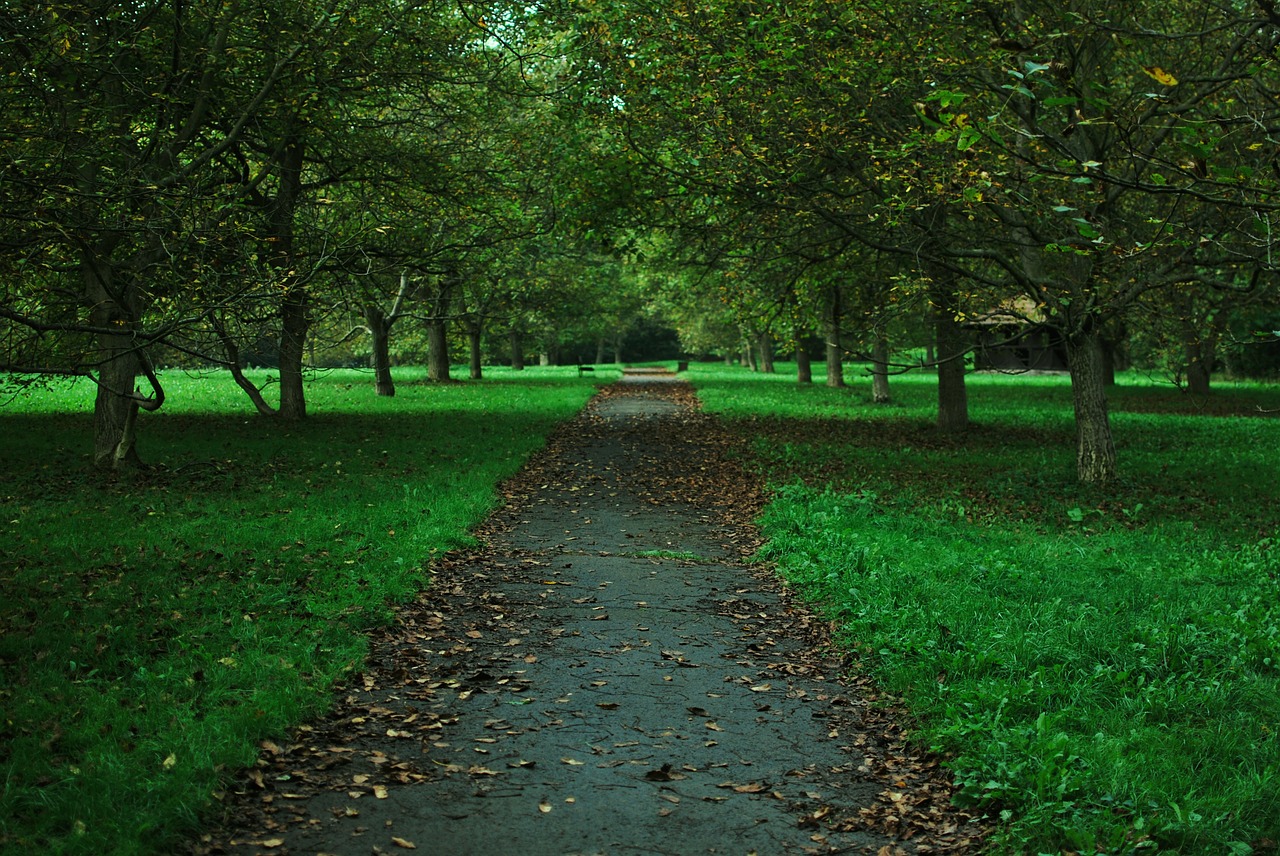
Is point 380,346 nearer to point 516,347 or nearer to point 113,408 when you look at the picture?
point 113,408

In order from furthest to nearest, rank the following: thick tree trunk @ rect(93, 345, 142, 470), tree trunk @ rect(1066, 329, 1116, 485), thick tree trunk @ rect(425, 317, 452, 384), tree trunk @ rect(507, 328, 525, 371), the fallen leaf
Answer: tree trunk @ rect(507, 328, 525, 371)
thick tree trunk @ rect(425, 317, 452, 384)
tree trunk @ rect(1066, 329, 1116, 485)
thick tree trunk @ rect(93, 345, 142, 470)
the fallen leaf

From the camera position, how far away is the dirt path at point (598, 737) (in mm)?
4477

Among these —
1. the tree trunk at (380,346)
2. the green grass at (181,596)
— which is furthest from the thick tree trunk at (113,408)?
the tree trunk at (380,346)

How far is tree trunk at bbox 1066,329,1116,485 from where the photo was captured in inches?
538

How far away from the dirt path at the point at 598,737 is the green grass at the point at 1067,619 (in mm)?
380

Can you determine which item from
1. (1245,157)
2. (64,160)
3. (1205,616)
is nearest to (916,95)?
(1245,157)

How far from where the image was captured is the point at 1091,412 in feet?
45.3

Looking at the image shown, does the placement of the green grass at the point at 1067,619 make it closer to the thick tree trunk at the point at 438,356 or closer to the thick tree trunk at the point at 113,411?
the thick tree trunk at the point at 113,411

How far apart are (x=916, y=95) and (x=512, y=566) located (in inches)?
322

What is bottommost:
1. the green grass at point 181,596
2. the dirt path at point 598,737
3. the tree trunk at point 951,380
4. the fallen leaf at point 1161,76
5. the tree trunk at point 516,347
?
the dirt path at point 598,737

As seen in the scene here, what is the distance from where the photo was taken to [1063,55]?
39.9ft

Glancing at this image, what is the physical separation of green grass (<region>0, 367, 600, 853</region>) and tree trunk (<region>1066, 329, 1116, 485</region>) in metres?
7.88

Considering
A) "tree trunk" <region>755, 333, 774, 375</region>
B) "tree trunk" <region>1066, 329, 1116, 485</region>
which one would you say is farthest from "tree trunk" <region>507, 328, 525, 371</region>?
"tree trunk" <region>1066, 329, 1116, 485</region>

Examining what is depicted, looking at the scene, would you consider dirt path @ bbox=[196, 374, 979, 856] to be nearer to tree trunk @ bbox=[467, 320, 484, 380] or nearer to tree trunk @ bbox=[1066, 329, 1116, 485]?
tree trunk @ bbox=[1066, 329, 1116, 485]
